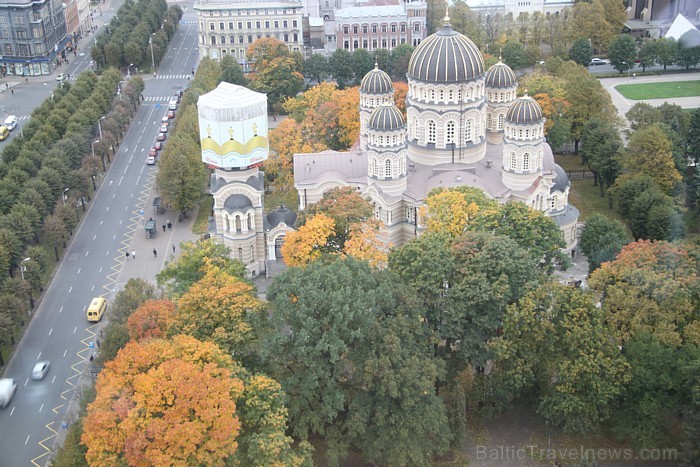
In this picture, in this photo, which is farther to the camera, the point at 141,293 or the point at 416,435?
the point at 141,293

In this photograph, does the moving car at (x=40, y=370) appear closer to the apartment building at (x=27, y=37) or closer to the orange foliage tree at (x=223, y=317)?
the orange foliage tree at (x=223, y=317)

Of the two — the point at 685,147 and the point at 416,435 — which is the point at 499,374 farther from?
the point at 685,147

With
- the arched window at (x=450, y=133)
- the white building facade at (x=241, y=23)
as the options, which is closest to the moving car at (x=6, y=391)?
the arched window at (x=450, y=133)

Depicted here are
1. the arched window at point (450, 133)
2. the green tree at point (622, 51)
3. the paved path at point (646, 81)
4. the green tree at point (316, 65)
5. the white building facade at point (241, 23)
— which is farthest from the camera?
the white building facade at point (241, 23)

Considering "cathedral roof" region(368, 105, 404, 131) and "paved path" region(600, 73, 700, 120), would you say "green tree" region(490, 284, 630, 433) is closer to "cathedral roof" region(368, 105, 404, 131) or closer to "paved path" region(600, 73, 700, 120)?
"cathedral roof" region(368, 105, 404, 131)

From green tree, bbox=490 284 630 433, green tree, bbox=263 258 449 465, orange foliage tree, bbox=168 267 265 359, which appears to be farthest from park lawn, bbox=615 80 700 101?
orange foliage tree, bbox=168 267 265 359

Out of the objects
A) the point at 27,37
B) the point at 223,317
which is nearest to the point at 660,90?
the point at 223,317

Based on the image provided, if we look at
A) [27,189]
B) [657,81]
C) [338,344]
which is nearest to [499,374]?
[338,344]
